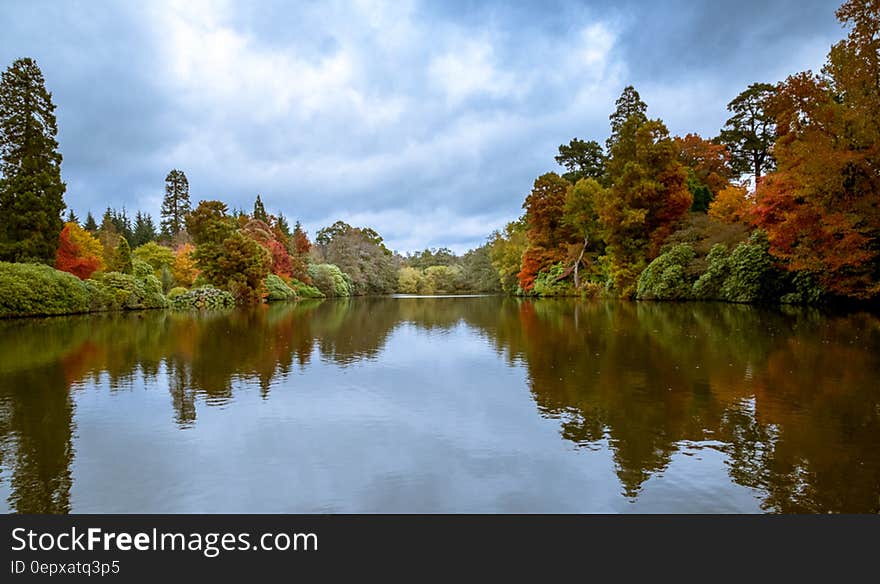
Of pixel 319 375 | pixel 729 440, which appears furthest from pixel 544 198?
pixel 729 440

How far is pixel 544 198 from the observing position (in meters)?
37.0

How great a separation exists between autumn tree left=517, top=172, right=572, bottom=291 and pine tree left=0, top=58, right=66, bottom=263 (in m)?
28.0

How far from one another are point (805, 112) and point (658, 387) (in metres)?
13.9

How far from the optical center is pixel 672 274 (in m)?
24.5

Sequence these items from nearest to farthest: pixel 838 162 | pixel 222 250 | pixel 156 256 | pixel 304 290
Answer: pixel 838 162, pixel 222 250, pixel 156 256, pixel 304 290

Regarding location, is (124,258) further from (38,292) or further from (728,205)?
(728,205)

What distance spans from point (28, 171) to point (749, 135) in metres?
41.2

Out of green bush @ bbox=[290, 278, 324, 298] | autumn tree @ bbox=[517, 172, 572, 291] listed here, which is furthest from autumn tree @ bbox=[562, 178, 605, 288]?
Answer: green bush @ bbox=[290, 278, 324, 298]

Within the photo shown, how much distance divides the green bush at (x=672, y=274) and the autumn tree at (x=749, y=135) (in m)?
14.7

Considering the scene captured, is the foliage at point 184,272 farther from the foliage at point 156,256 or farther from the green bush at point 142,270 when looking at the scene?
the green bush at point 142,270

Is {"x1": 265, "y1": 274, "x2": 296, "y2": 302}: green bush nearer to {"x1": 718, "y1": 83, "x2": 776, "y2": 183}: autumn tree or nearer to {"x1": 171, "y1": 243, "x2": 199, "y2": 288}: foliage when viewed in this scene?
{"x1": 171, "y1": 243, "x2": 199, "y2": 288}: foliage

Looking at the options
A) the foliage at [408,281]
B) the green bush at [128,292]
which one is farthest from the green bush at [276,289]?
the foliage at [408,281]

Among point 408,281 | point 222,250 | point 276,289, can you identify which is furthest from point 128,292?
point 408,281

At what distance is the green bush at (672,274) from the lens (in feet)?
80.8
